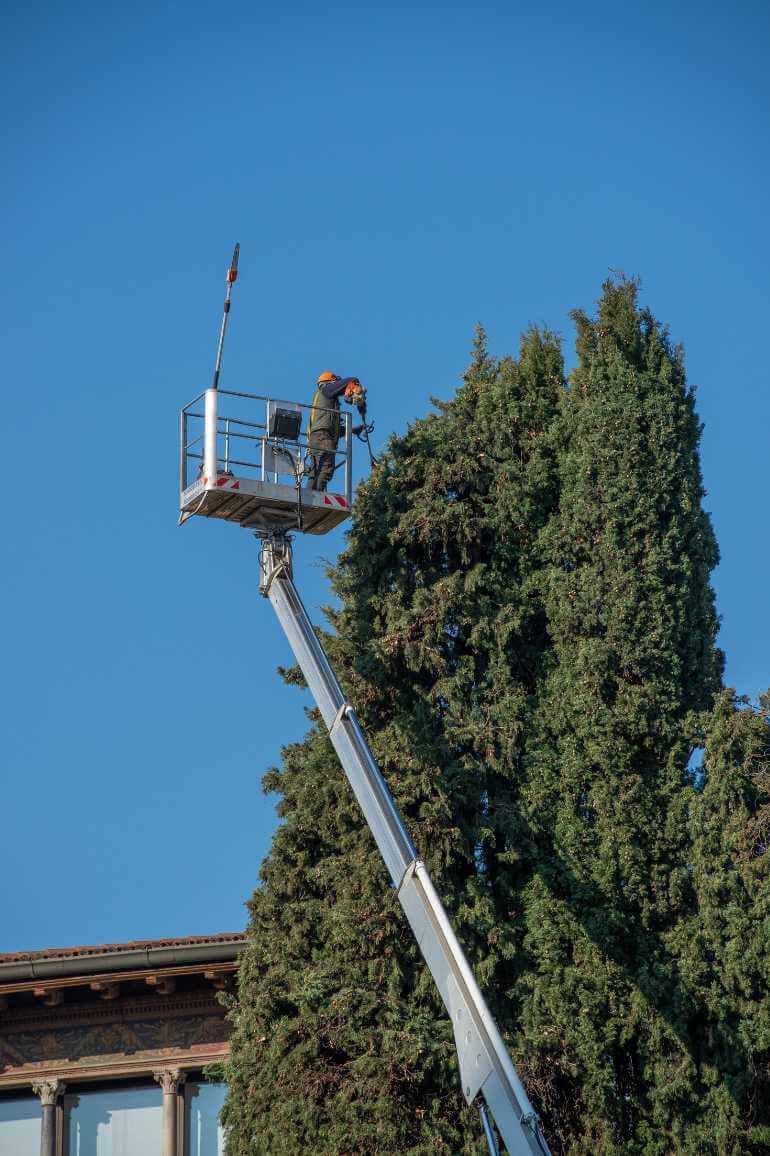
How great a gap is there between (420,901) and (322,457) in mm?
6120

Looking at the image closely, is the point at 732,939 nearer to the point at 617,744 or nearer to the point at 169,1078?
the point at 617,744

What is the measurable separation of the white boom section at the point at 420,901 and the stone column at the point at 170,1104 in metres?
6.55

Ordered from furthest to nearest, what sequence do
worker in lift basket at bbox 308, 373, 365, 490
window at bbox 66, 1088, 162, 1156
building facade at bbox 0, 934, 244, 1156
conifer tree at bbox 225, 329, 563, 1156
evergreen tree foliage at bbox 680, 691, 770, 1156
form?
window at bbox 66, 1088, 162, 1156, building facade at bbox 0, 934, 244, 1156, worker in lift basket at bbox 308, 373, 365, 490, conifer tree at bbox 225, 329, 563, 1156, evergreen tree foliage at bbox 680, 691, 770, 1156

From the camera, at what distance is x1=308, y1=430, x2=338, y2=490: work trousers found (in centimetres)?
2069

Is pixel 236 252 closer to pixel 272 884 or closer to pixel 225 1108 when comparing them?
pixel 272 884

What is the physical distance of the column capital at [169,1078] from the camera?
74.3ft

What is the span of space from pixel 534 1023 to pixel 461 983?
393cm

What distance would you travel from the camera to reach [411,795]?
2064 centimetres

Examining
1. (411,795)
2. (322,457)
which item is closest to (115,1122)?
(411,795)

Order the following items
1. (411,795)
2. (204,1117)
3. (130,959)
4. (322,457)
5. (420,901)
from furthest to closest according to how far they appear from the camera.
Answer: (204,1117) → (130,959) → (322,457) → (411,795) → (420,901)

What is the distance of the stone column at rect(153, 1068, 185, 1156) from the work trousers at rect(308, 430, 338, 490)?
7747 millimetres

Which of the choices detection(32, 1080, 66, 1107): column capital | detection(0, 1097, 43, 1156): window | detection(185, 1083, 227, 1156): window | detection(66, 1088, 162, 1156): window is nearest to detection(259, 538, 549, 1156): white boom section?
detection(185, 1083, 227, 1156): window

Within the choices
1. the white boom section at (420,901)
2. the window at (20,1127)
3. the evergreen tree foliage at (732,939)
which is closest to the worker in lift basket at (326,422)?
the white boom section at (420,901)

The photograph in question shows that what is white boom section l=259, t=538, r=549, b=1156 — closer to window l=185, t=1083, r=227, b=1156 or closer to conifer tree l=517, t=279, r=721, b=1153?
conifer tree l=517, t=279, r=721, b=1153
